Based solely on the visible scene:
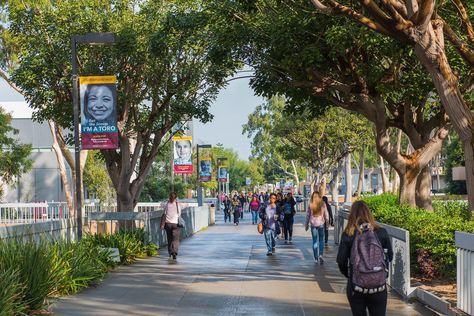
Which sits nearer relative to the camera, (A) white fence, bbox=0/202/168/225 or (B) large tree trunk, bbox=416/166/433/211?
(B) large tree trunk, bbox=416/166/433/211

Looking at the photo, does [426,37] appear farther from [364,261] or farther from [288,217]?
[288,217]

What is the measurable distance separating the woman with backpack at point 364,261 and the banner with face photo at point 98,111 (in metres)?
9.68

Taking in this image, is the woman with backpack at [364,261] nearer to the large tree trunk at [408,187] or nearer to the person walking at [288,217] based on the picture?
the large tree trunk at [408,187]

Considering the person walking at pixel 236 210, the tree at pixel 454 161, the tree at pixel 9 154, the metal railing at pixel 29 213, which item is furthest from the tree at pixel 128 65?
the tree at pixel 454 161

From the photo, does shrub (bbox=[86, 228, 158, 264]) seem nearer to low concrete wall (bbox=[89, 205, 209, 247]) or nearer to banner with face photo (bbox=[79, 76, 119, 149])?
low concrete wall (bbox=[89, 205, 209, 247])

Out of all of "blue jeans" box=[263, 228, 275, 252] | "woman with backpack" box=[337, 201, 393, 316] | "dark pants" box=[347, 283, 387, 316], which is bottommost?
"blue jeans" box=[263, 228, 275, 252]

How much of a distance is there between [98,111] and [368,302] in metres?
10.4

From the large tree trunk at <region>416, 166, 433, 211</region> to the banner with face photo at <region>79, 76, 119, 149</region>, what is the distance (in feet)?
29.5

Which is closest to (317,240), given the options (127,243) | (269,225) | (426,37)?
(269,225)

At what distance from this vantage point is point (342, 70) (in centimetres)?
1869

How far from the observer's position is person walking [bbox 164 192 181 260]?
1859cm

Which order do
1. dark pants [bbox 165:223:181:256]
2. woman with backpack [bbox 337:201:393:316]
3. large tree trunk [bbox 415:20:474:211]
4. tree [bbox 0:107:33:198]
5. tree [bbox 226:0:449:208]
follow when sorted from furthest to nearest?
1. tree [bbox 0:107:33:198]
2. dark pants [bbox 165:223:181:256]
3. tree [bbox 226:0:449:208]
4. large tree trunk [bbox 415:20:474:211]
5. woman with backpack [bbox 337:201:393:316]

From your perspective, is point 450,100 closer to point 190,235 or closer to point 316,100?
point 316,100

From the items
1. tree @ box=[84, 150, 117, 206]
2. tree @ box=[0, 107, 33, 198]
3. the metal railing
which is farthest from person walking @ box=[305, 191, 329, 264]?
tree @ box=[84, 150, 117, 206]
